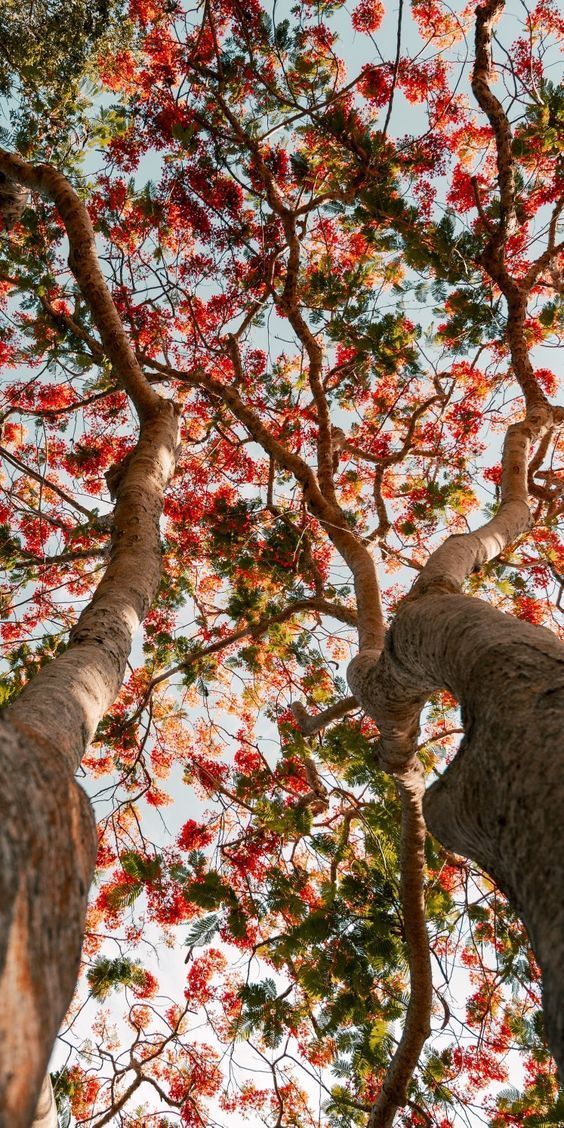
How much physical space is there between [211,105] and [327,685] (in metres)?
5.49

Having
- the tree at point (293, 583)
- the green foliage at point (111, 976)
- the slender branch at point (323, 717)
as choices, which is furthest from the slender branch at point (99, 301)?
the green foliage at point (111, 976)

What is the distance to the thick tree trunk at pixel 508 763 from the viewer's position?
932 mm

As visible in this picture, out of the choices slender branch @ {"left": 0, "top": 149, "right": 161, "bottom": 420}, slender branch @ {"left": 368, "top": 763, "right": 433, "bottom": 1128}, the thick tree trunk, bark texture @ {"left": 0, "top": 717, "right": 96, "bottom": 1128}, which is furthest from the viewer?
slender branch @ {"left": 0, "top": 149, "right": 161, "bottom": 420}

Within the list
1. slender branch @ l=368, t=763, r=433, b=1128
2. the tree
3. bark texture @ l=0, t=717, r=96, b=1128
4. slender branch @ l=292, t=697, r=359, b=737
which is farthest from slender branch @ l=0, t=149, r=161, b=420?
bark texture @ l=0, t=717, r=96, b=1128

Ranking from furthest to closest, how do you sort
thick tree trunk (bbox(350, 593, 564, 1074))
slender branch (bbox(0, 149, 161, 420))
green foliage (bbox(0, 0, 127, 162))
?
green foliage (bbox(0, 0, 127, 162))
slender branch (bbox(0, 149, 161, 420))
thick tree trunk (bbox(350, 593, 564, 1074))

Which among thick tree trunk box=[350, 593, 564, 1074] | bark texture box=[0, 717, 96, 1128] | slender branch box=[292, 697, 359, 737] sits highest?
slender branch box=[292, 697, 359, 737]

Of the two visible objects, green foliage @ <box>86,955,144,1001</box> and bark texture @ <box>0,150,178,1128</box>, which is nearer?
bark texture @ <box>0,150,178,1128</box>

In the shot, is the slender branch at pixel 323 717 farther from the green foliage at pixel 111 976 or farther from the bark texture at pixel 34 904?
the bark texture at pixel 34 904

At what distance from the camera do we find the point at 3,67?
582 cm

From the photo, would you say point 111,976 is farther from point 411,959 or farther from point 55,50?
point 55,50

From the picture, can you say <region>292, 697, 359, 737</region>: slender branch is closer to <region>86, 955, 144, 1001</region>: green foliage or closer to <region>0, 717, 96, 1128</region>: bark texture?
<region>86, 955, 144, 1001</region>: green foliage

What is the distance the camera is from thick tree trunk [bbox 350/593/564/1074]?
932 millimetres

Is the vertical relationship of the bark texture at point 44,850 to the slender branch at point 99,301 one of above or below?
below

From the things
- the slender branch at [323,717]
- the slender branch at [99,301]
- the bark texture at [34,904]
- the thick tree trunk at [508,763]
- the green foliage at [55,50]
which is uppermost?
the green foliage at [55,50]
